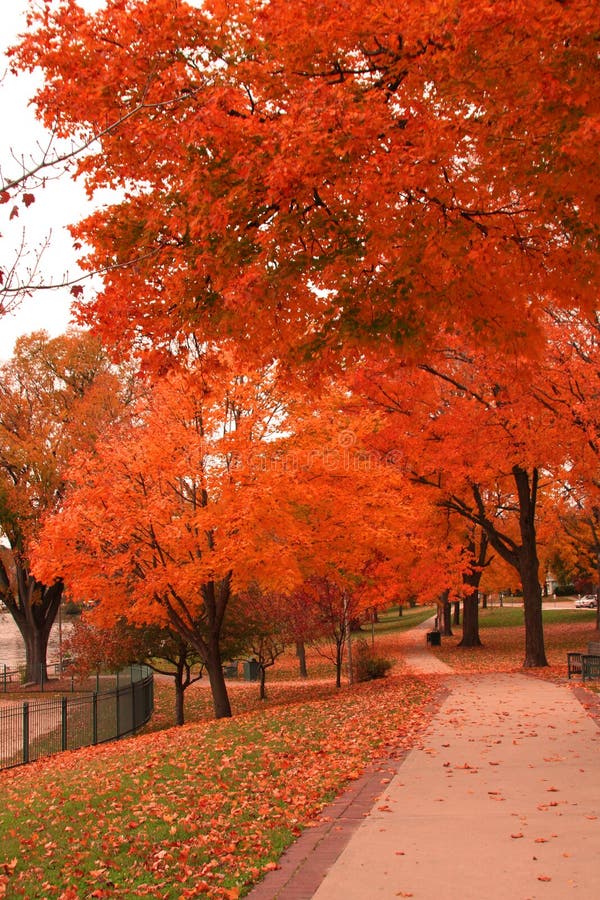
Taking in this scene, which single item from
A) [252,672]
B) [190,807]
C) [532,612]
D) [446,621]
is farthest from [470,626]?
[190,807]

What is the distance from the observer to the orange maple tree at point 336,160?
20.0 feet

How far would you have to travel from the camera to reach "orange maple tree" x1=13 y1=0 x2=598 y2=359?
6102mm

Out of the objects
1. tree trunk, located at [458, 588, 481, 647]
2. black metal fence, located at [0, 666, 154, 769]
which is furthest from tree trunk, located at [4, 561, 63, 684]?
tree trunk, located at [458, 588, 481, 647]

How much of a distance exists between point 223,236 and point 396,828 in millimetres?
5067

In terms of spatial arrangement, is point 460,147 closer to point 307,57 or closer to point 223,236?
point 307,57

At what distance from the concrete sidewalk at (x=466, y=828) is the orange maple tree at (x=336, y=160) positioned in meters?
3.98

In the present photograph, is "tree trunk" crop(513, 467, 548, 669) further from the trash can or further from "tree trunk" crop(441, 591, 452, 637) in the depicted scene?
"tree trunk" crop(441, 591, 452, 637)

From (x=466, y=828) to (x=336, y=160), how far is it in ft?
17.0

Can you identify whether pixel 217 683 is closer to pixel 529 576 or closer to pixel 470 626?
pixel 529 576

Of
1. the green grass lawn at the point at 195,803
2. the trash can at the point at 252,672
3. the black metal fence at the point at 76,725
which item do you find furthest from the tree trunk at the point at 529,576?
the trash can at the point at 252,672

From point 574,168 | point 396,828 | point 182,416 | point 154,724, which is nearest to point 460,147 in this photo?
point 574,168

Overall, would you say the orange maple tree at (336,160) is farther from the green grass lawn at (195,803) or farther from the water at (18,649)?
the water at (18,649)

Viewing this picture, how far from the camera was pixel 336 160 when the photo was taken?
6594 millimetres

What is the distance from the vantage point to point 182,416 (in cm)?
1514
